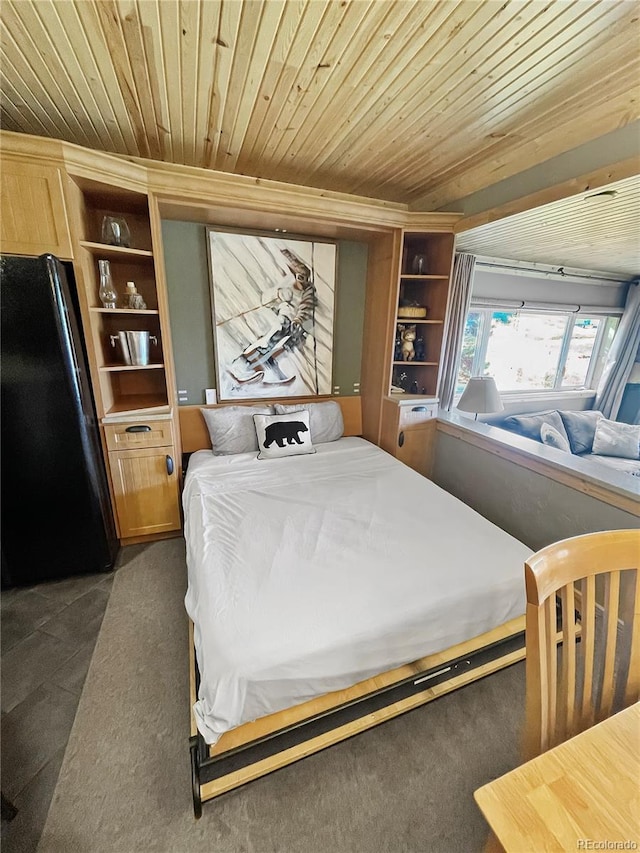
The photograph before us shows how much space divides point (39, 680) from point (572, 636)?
2.10 metres

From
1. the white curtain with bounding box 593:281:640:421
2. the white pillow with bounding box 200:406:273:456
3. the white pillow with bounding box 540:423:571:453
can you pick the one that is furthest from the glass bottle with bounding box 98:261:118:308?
the white curtain with bounding box 593:281:640:421

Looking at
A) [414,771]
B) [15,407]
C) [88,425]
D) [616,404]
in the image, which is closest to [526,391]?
[616,404]

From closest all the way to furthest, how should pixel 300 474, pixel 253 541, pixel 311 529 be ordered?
pixel 253 541
pixel 311 529
pixel 300 474

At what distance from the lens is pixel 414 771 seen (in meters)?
1.26

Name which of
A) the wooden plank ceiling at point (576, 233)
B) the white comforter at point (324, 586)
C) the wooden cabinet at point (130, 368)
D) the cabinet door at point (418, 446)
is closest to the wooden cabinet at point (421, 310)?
the wooden plank ceiling at point (576, 233)

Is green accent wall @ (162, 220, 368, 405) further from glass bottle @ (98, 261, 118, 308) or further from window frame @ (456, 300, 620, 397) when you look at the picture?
window frame @ (456, 300, 620, 397)

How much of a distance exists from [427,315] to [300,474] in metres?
1.84

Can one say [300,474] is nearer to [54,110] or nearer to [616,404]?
[54,110]

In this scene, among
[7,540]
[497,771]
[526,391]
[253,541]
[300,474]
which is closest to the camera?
[497,771]

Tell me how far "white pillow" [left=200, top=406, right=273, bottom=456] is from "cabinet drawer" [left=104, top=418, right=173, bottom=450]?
381 millimetres

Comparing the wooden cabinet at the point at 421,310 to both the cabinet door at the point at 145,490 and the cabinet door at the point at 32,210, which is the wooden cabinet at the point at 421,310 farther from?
the cabinet door at the point at 32,210

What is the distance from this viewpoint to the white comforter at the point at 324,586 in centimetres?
111

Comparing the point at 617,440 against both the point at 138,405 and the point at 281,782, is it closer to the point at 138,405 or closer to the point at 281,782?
the point at 281,782

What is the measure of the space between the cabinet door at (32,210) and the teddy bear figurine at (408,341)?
8.13 feet
